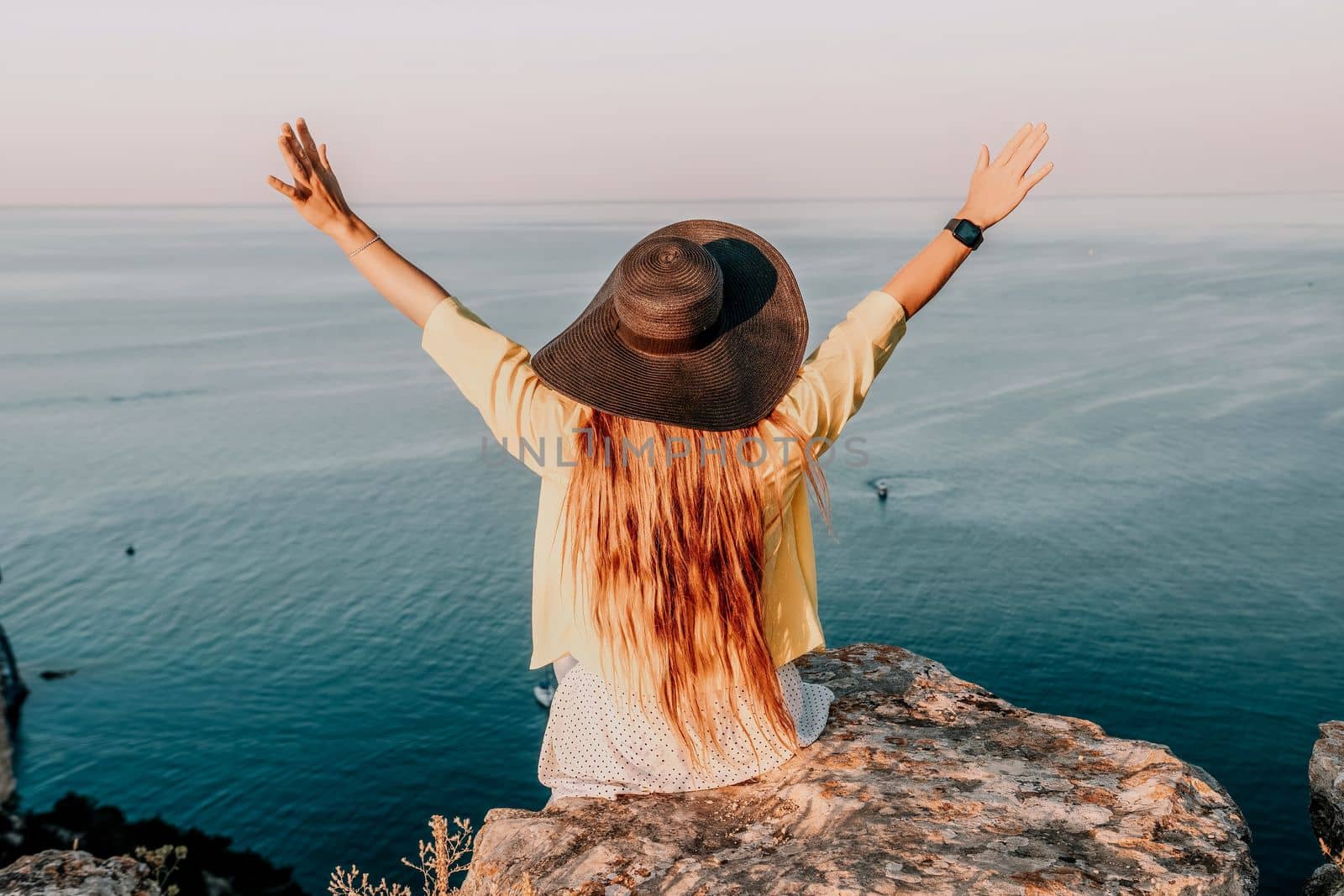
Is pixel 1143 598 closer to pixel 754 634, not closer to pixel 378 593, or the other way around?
pixel 378 593

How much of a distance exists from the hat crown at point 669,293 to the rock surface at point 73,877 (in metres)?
17.8

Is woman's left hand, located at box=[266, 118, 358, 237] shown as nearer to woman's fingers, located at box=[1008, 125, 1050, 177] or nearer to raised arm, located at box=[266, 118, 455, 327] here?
raised arm, located at box=[266, 118, 455, 327]

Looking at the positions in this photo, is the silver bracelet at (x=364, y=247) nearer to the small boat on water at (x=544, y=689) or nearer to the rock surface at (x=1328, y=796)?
the rock surface at (x=1328, y=796)

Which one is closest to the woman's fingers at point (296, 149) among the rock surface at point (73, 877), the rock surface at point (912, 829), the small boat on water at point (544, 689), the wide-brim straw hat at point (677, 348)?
the wide-brim straw hat at point (677, 348)

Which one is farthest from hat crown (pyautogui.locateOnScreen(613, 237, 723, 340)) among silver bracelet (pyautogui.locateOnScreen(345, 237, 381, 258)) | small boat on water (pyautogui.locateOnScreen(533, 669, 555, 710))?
small boat on water (pyautogui.locateOnScreen(533, 669, 555, 710))

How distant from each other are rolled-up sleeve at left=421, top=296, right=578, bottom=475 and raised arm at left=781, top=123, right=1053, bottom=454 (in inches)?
31.5

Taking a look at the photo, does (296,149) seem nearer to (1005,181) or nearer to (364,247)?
(364,247)

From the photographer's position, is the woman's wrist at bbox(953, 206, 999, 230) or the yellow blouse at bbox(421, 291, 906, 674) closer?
the yellow blouse at bbox(421, 291, 906, 674)

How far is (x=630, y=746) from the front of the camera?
156 inches

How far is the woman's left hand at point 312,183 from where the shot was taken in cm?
338

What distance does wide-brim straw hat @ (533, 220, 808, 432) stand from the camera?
9.90 feet


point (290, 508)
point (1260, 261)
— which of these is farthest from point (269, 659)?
point (1260, 261)

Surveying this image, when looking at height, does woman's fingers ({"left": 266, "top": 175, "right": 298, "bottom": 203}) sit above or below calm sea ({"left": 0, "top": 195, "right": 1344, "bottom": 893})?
above

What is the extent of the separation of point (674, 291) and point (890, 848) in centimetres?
227
